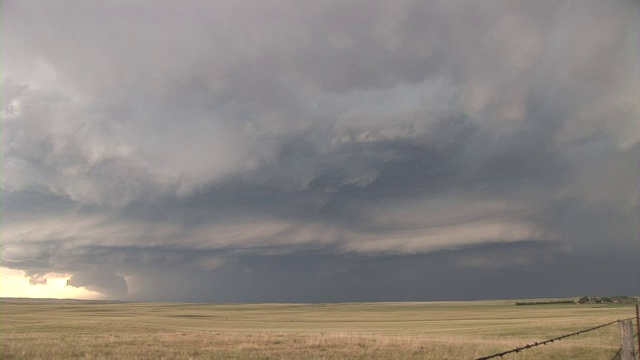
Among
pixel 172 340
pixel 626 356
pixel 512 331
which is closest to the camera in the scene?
pixel 626 356

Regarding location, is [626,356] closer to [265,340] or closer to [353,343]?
[353,343]

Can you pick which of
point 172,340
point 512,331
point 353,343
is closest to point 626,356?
point 353,343

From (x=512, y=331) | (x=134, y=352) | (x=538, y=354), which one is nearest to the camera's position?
(x=538, y=354)

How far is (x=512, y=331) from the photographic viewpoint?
4809 centimetres

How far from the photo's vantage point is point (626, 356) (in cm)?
1163

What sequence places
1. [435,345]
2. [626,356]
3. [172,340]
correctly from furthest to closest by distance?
[172,340] → [435,345] → [626,356]

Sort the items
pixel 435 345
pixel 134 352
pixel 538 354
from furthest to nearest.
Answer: pixel 435 345, pixel 134 352, pixel 538 354

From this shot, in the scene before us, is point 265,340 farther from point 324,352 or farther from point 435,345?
point 435,345

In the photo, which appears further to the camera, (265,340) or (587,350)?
(265,340)

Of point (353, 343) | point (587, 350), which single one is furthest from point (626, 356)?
point (353, 343)

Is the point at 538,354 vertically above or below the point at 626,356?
below

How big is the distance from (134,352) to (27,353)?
606 centimetres

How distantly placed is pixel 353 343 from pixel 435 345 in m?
5.71

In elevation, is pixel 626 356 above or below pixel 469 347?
above
